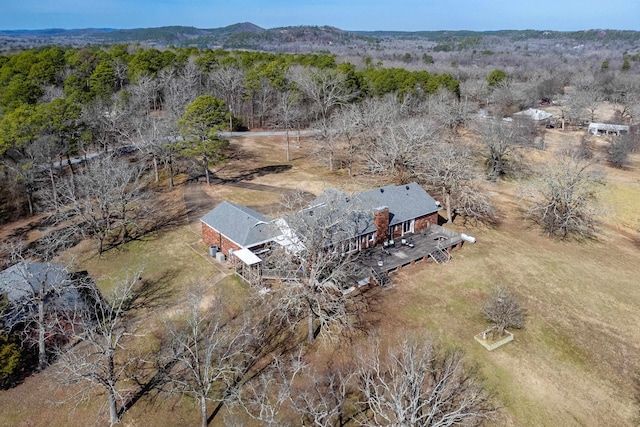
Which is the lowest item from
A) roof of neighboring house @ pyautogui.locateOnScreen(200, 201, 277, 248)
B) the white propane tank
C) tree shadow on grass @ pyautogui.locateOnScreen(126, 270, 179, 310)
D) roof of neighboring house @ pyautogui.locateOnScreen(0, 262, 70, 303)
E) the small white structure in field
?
tree shadow on grass @ pyautogui.locateOnScreen(126, 270, 179, 310)

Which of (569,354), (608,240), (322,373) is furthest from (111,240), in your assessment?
(608,240)

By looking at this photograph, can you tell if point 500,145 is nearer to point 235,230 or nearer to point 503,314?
point 503,314

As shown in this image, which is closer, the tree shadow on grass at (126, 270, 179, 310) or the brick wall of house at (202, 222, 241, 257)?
the tree shadow on grass at (126, 270, 179, 310)

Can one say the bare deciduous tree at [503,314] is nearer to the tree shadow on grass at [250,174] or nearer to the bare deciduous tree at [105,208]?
the bare deciduous tree at [105,208]

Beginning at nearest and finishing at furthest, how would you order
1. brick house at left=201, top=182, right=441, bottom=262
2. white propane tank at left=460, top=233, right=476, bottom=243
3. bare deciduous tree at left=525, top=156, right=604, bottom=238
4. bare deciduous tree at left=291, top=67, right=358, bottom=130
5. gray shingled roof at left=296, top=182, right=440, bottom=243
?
gray shingled roof at left=296, top=182, right=440, bottom=243, brick house at left=201, top=182, right=441, bottom=262, white propane tank at left=460, top=233, right=476, bottom=243, bare deciduous tree at left=525, top=156, right=604, bottom=238, bare deciduous tree at left=291, top=67, right=358, bottom=130

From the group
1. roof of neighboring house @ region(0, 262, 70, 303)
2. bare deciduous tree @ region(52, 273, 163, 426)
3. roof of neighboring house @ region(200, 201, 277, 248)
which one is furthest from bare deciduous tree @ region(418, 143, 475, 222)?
roof of neighboring house @ region(0, 262, 70, 303)

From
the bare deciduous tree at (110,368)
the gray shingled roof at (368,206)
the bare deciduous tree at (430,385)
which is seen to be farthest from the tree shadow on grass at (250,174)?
the bare deciduous tree at (430,385)

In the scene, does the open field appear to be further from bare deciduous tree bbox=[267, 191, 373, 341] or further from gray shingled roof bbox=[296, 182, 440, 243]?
gray shingled roof bbox=[296, 182, 440, 243]
